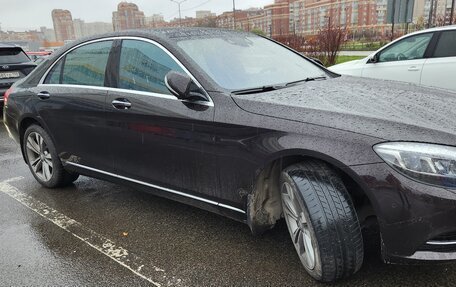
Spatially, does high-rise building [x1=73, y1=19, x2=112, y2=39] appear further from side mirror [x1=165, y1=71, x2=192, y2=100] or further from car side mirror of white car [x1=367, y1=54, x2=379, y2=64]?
side mirror [x1=165, y1=71, x2=192, y2=100]

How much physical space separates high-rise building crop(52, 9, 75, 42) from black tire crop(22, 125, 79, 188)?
3032 inches

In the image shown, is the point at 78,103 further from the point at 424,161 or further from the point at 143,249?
the point at 424,161

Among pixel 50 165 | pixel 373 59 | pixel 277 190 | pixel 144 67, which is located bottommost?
pixel 50 165

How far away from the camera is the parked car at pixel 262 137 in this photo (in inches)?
83.2

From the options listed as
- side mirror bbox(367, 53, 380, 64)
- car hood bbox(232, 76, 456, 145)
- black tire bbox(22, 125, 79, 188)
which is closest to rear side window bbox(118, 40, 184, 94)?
car hood bbox(232, 76, 456, 145)

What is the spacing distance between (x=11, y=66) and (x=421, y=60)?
8.24 m

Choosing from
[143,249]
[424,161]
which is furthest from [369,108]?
[143,249]

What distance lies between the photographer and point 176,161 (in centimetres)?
310

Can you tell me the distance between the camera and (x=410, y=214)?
207cm

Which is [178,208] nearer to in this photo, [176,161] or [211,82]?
[176,161]

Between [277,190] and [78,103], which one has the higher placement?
[78,103]

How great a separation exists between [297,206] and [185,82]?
1105mm

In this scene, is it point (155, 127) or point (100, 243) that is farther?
point (100, 243)

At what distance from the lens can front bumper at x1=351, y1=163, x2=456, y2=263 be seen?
2.03 m
